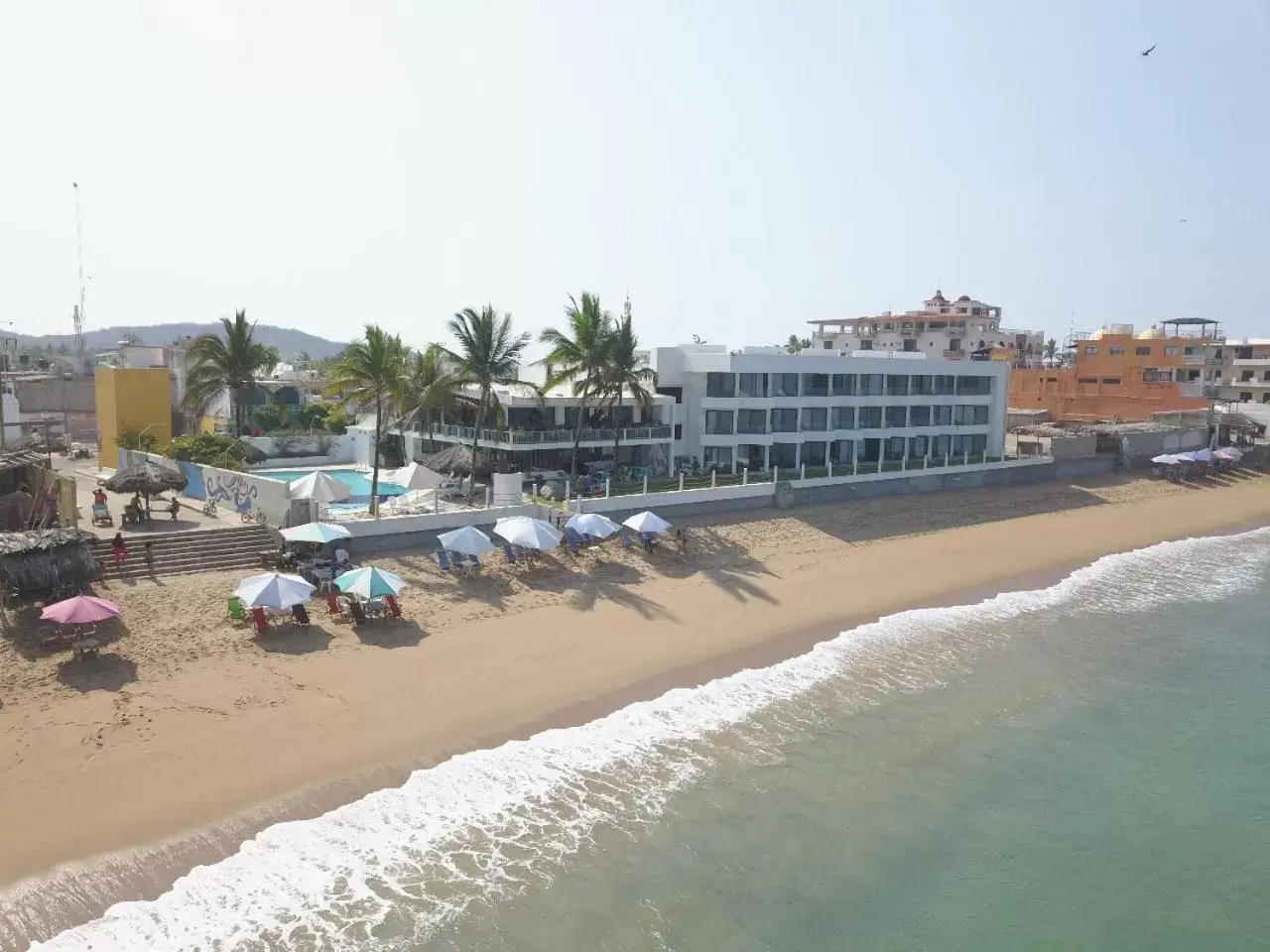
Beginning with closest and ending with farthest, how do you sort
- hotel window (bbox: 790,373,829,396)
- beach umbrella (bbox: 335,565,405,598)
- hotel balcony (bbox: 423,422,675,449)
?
beach umbrella (bbox: 335,565,405,598) → hotel balcony (bbox: 423,422,675,449) → hotel window (bbox: 790,373,829,396)

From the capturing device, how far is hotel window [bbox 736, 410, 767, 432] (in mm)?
43812

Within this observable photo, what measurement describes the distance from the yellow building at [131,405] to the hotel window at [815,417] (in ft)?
99.4

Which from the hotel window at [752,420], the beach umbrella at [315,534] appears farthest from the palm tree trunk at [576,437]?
the beach umbrella at [315,534]

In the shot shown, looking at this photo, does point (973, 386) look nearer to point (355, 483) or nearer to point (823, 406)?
point (823, 406)

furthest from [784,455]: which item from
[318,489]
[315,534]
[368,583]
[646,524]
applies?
[368,583]

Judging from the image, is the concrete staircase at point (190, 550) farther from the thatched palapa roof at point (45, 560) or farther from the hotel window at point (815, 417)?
the hotel window at point (815, 417)

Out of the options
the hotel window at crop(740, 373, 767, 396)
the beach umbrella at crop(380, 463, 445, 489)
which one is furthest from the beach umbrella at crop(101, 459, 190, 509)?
the hotel window at crop(740, 373, 767, 396)

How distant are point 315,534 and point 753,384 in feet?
81.4

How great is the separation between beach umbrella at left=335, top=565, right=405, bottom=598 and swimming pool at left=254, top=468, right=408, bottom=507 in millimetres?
9021

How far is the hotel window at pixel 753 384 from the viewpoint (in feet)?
144

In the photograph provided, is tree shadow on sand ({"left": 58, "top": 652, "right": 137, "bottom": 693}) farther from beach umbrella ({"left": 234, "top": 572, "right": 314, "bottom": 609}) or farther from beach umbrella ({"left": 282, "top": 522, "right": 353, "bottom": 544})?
beach umbrella ({"left": 282, "top": 522, "right": 353, "bottom": 544})

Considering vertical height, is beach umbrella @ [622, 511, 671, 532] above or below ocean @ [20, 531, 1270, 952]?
above

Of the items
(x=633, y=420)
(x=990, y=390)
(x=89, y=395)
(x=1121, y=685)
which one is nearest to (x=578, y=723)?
(x=1121, y=685)

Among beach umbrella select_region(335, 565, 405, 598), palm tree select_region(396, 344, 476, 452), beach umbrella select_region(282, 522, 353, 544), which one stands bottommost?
beach umbrella select_region(335, 565, 405, 598)
